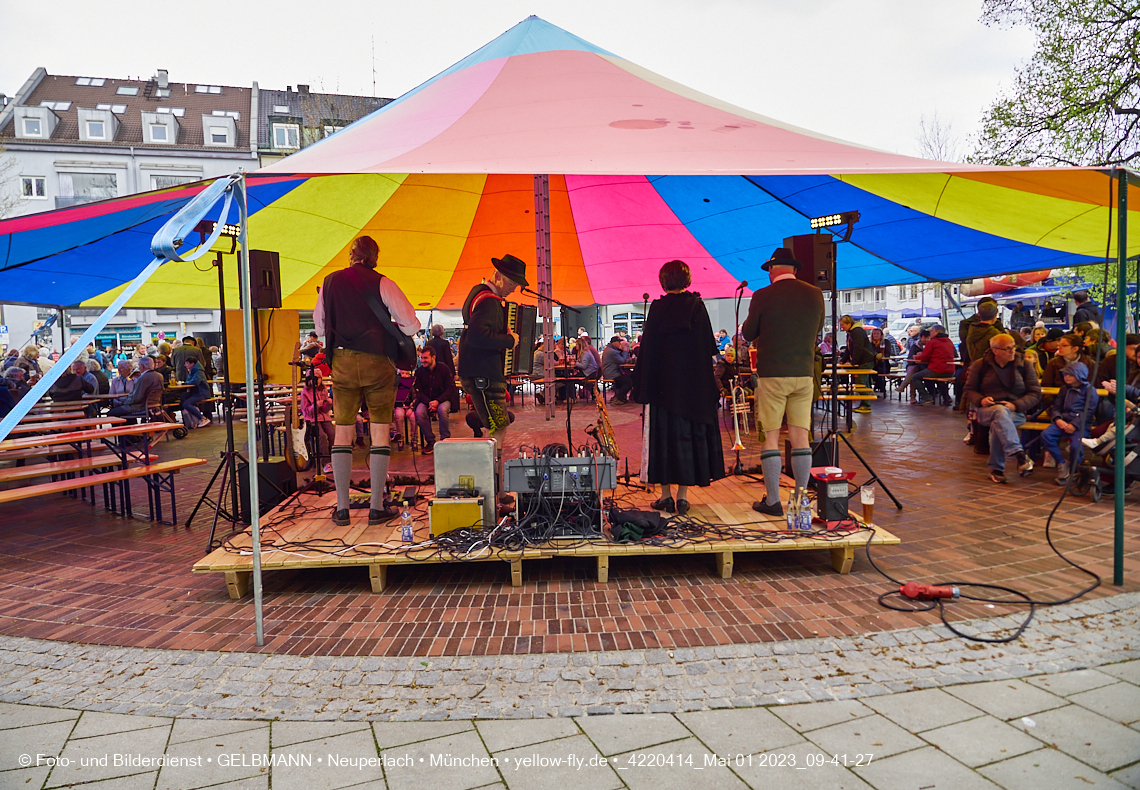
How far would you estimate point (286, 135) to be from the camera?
99.2ft

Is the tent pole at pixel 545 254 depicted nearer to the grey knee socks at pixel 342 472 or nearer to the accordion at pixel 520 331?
the accordion at pixel 520 331

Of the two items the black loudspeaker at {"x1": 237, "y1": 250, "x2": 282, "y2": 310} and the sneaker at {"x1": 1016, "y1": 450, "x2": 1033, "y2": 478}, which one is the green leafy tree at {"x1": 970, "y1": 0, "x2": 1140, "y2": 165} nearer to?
the sneaker at {"x1": 1016, "y1": 450, "x2": 1033, "y2": 478}

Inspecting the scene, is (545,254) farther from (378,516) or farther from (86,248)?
(86,248)

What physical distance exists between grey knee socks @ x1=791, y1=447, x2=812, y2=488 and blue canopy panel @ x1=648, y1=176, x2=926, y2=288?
2776mm

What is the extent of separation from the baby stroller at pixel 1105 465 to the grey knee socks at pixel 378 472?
16.5 feet

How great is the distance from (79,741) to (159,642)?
77 cm

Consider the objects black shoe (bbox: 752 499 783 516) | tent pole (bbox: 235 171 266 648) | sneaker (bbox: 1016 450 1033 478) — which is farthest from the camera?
sneaker (bbox: 1016 450 1033 478)

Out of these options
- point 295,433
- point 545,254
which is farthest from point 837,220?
point 295,433

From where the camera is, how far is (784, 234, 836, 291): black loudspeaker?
5109mm

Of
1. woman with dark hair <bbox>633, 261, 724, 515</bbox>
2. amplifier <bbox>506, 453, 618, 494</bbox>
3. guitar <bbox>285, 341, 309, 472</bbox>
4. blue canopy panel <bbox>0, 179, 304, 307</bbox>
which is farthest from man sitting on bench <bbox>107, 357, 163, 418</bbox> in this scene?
Result: woman with dark hair <bbox>633, 261, 724, 515</bbox>

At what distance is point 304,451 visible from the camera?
6652mm

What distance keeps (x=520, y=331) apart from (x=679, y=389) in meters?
1.86

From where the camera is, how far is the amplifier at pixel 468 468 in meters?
3.78

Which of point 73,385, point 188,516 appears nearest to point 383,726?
point 188,516
